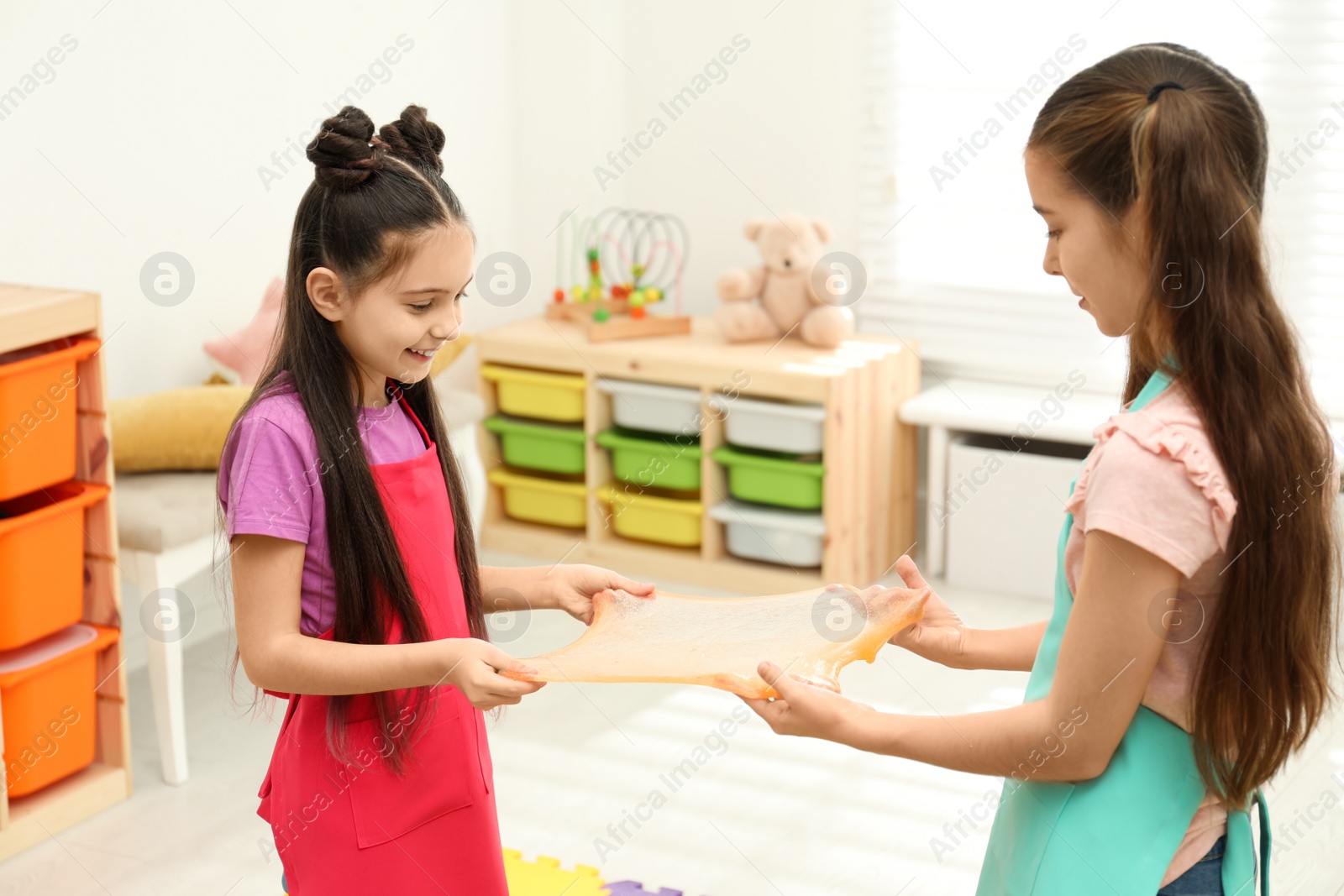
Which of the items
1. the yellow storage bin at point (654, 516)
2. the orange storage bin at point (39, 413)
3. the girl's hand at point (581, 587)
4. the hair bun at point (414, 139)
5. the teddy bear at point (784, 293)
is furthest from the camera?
the yellow storage bin at point (654, 516)

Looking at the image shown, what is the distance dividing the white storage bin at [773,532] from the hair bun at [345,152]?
7.43 feet

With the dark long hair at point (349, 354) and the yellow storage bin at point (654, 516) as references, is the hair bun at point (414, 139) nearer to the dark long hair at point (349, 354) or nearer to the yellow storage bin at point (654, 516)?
the dark long hair at point (349, 354)

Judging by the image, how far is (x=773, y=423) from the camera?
334 centimetres

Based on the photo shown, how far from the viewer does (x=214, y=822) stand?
7.73 feet

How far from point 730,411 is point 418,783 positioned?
87.3 inches

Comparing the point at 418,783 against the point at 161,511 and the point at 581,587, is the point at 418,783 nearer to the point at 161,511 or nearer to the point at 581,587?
the point at 581,587

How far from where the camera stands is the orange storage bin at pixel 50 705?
2.23 metres

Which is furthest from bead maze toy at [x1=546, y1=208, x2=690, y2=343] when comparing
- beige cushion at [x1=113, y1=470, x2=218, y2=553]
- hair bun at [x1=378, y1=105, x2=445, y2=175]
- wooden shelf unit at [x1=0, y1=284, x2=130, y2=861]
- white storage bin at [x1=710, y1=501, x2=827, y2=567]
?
hair bun at [x1=378, y1=105, x2=445, y2=175]

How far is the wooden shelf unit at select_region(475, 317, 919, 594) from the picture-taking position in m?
3.31

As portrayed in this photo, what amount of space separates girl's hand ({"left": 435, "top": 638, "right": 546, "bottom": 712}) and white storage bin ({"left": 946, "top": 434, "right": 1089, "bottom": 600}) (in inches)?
94.1

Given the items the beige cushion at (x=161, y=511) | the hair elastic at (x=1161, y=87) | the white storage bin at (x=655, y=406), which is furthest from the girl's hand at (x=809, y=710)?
the white storage bin at (x=655, y=406)

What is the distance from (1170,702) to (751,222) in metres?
2.62

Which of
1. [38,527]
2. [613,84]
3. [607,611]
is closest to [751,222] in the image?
[613,84]

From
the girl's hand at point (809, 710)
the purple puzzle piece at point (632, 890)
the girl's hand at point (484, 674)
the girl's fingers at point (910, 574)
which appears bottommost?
the purple puzzle piece at point (632, 890)
